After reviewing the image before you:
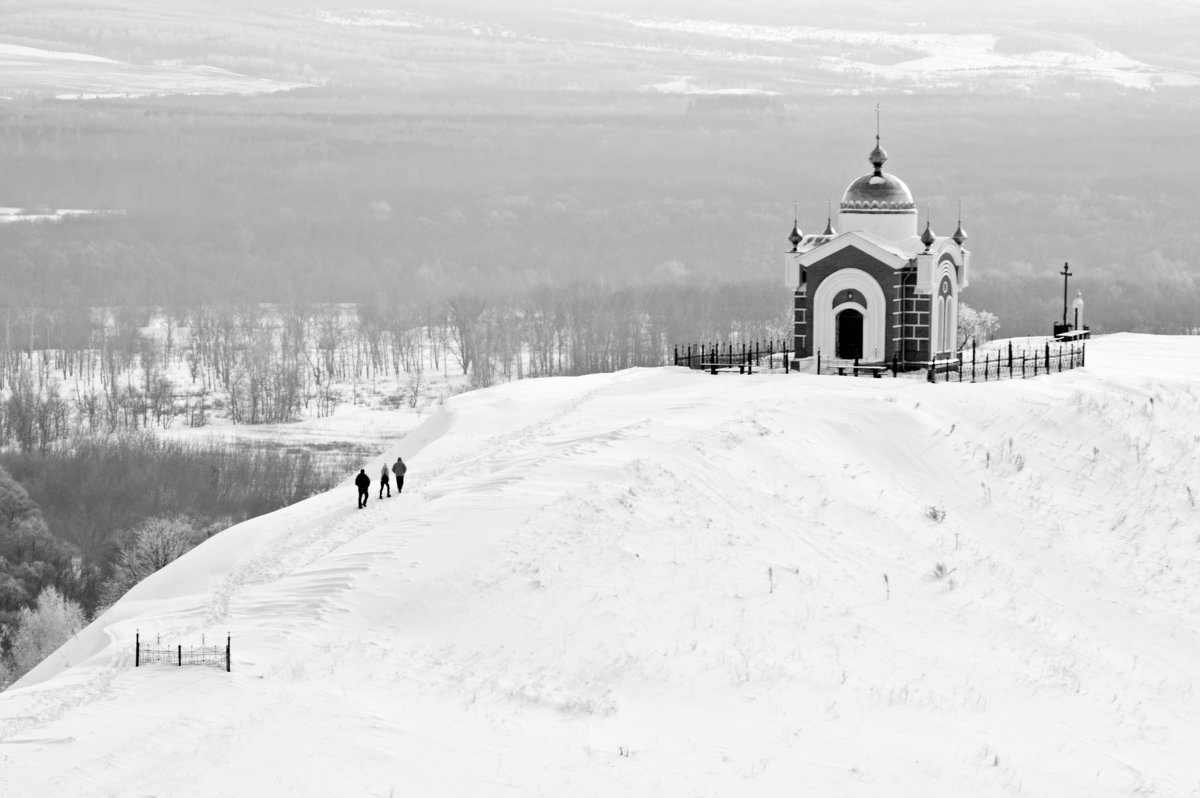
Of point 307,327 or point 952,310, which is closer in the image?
point 952,310

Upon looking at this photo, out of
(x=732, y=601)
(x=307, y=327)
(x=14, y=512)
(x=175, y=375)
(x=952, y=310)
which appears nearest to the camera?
(x=732, y=601)

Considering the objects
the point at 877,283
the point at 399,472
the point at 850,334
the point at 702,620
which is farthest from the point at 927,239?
the point at 702,620

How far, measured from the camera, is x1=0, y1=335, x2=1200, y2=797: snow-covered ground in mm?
22531

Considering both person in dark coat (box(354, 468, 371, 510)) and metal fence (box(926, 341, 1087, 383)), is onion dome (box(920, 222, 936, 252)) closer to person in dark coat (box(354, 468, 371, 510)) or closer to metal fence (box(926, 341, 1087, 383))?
metal fence (box(926, 341, 1087, 383))

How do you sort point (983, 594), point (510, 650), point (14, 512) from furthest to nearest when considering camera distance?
point (14, 512) → point (983, 594) → point (510, 650)

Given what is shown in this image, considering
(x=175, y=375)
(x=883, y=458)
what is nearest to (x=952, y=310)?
(x=883, y=458)

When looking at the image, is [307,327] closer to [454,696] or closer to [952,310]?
[952,310]

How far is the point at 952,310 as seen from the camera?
1971 inches

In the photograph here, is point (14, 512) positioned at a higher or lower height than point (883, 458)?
lower

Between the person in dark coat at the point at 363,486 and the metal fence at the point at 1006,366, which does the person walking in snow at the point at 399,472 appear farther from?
the metal fence at the point at 1006,366

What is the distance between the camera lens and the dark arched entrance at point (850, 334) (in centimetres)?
4853

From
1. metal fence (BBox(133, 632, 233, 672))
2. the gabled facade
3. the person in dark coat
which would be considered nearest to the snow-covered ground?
metal fence (BBox(133, 632, 233, 672))

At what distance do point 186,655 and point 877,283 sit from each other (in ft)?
93.6

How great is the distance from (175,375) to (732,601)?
346 feet
